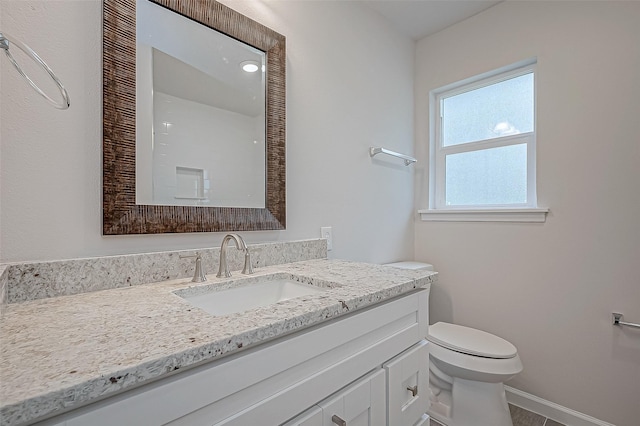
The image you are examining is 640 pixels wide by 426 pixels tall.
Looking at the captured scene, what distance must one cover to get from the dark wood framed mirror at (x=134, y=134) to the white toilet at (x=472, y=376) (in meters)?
1.04

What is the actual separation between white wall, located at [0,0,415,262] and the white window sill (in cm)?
17

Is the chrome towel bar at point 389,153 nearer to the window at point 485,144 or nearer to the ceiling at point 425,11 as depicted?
the window at point 485,144

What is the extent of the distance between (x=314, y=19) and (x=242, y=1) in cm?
43

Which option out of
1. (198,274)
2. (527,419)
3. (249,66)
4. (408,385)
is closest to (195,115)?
(249,66)

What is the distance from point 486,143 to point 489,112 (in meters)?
0.21

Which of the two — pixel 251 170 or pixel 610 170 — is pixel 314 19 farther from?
pixel 610 170

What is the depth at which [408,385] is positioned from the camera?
3.26 ft

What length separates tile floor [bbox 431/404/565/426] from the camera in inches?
62.2

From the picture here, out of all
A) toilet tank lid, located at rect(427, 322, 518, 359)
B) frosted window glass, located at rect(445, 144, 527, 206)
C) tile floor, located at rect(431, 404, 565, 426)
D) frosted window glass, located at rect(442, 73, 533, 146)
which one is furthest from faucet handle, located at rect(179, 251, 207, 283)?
frosted window glass, located at rect(442, 73, 533, 146)

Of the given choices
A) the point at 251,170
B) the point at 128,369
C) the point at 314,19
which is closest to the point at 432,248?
the point at 251,170

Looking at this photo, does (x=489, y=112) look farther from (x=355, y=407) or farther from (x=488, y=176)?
(x=355, y=407)

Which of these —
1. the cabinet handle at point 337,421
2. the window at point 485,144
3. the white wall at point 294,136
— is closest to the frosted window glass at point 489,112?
the window at point 485,144

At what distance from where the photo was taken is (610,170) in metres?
1.48

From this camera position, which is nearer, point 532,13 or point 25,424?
point 25,424
